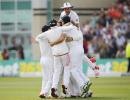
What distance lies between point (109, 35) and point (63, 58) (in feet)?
70.7

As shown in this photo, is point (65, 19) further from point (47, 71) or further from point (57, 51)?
point (47, 71)

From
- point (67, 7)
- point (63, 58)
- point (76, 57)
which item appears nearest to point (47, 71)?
point (63, 58)

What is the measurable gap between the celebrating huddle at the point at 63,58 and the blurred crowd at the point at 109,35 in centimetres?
2003

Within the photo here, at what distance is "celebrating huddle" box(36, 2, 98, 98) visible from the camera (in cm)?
2120

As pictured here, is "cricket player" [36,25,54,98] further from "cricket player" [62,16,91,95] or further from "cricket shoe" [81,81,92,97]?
"cricket shoe" [81,81,92,97]

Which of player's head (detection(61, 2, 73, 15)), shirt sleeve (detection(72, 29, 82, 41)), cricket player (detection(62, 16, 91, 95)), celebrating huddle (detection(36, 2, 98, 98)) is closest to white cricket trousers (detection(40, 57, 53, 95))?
celebrating huddle (detection(36, 2, 98, 98))

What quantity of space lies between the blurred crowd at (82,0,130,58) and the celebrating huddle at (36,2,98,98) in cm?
2003

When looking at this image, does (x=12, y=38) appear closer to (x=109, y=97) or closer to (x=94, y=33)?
(x=94, y=33)

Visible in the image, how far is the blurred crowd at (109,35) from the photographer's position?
42469 mm

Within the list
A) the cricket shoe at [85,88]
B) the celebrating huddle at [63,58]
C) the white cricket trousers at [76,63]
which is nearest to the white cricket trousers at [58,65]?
the celebrating huddle at [63,58]

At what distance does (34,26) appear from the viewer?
159 ft

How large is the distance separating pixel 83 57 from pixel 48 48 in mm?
1050

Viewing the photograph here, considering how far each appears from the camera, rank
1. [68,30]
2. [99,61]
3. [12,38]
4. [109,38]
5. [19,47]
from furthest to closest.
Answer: [12,38]
[19,47]
[109,38]
[99,61]
[68,30]

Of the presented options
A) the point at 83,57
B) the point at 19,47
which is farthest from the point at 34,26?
the point at 83,57
